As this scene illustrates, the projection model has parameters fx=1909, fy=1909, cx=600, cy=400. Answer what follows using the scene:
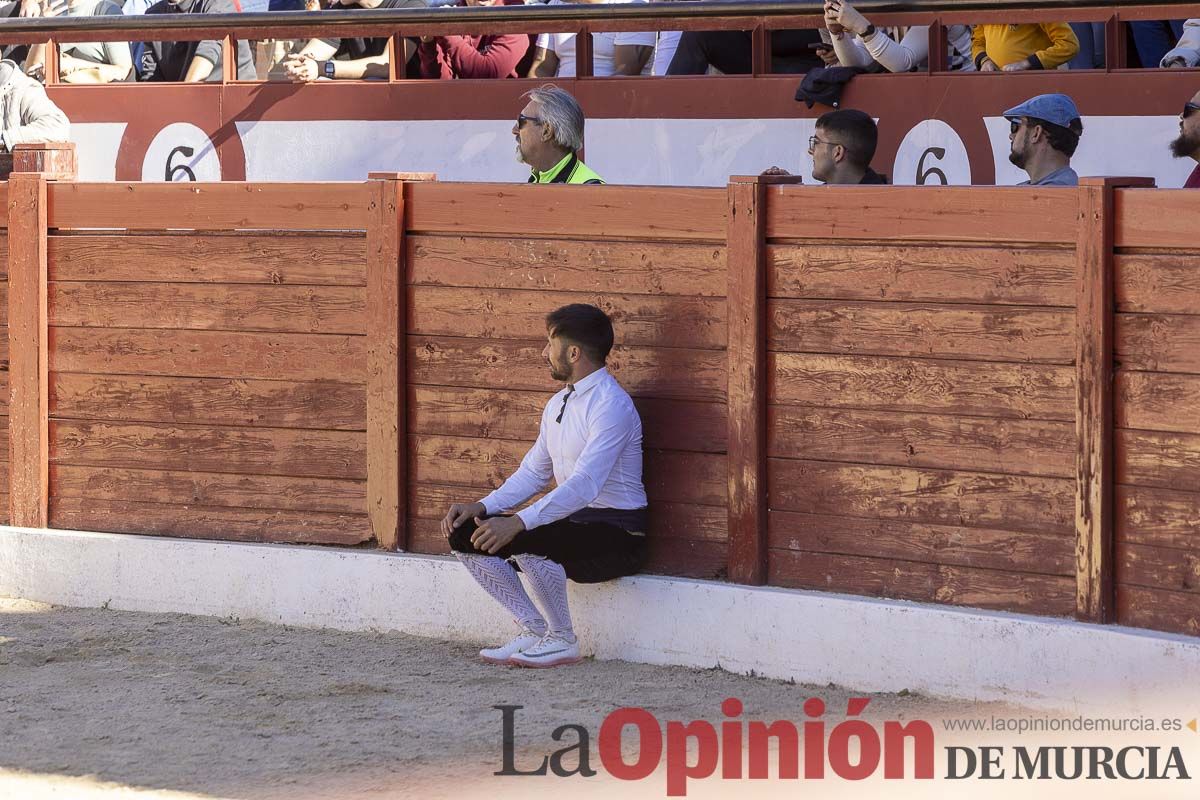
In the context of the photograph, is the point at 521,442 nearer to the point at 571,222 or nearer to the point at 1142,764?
the point at 571,222

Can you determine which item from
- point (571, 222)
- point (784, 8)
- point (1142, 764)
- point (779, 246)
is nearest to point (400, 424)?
point (571, 222)

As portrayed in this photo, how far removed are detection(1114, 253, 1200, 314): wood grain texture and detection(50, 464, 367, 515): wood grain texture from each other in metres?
2.81

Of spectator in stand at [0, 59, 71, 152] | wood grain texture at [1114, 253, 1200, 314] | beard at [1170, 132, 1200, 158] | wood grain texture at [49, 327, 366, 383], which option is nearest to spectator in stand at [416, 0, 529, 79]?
spectator in stand at [0, 59, 71, 152]

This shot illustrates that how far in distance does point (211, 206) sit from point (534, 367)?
57.5 inches

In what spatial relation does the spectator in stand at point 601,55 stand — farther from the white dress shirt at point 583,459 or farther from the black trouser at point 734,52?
the white dress shirt at point 583,459

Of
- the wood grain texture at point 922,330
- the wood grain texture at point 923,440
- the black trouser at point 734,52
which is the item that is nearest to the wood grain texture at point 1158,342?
the wood grain texture at point 922,330

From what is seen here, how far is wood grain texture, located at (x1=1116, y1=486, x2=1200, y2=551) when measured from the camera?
525cm

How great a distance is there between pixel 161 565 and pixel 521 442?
1.55m

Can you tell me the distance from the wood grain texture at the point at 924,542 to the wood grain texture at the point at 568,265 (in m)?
0.80

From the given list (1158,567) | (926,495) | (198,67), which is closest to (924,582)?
(926,495)

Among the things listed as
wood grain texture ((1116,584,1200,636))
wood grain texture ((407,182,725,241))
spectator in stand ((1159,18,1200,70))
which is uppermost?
spectator in stand ((1159,18,1200,70))

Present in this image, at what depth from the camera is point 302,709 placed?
5656mm

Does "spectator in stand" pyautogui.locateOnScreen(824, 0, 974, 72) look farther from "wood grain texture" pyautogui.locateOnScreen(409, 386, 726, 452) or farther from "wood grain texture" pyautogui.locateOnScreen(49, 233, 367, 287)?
"wood grain texture" pyautogui.locateOnScreen(49, 233, 367, 287)

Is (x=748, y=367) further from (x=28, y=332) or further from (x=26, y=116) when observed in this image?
(x=26, y=116)
